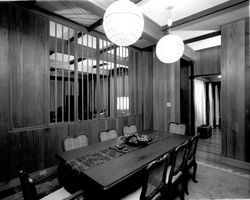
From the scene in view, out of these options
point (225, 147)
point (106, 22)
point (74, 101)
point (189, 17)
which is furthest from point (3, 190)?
point (189, 17)

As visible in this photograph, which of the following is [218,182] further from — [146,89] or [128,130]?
[146,89]

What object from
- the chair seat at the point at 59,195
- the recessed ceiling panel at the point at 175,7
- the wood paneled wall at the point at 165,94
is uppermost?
the recessed ceiling panel at the point at 175,7

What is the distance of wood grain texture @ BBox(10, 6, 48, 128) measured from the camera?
2277 millimetres

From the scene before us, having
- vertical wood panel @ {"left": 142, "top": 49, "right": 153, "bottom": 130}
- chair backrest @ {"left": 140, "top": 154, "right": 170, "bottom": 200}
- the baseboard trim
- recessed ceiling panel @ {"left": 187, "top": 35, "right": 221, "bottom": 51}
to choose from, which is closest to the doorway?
the baseboard trim

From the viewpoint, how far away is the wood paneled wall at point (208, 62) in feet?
14.5

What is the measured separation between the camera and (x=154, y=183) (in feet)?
4.36

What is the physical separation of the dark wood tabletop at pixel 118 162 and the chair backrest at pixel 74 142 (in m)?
0.23

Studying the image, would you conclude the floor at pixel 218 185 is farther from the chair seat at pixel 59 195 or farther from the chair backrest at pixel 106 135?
the chair seat at pixel 59 195

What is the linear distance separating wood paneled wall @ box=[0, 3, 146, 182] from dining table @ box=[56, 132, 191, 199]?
1086 mm

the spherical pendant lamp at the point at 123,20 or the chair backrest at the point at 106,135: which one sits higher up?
the spherical pendant lamp at the point at 123,20

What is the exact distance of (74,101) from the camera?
3053 mm

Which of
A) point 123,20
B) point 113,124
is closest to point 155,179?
point 123,20

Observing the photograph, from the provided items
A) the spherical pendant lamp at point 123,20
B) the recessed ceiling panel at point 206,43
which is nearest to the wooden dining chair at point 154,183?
the spherical pendant lamp at point 123,20

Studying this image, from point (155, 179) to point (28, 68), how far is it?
256cm
